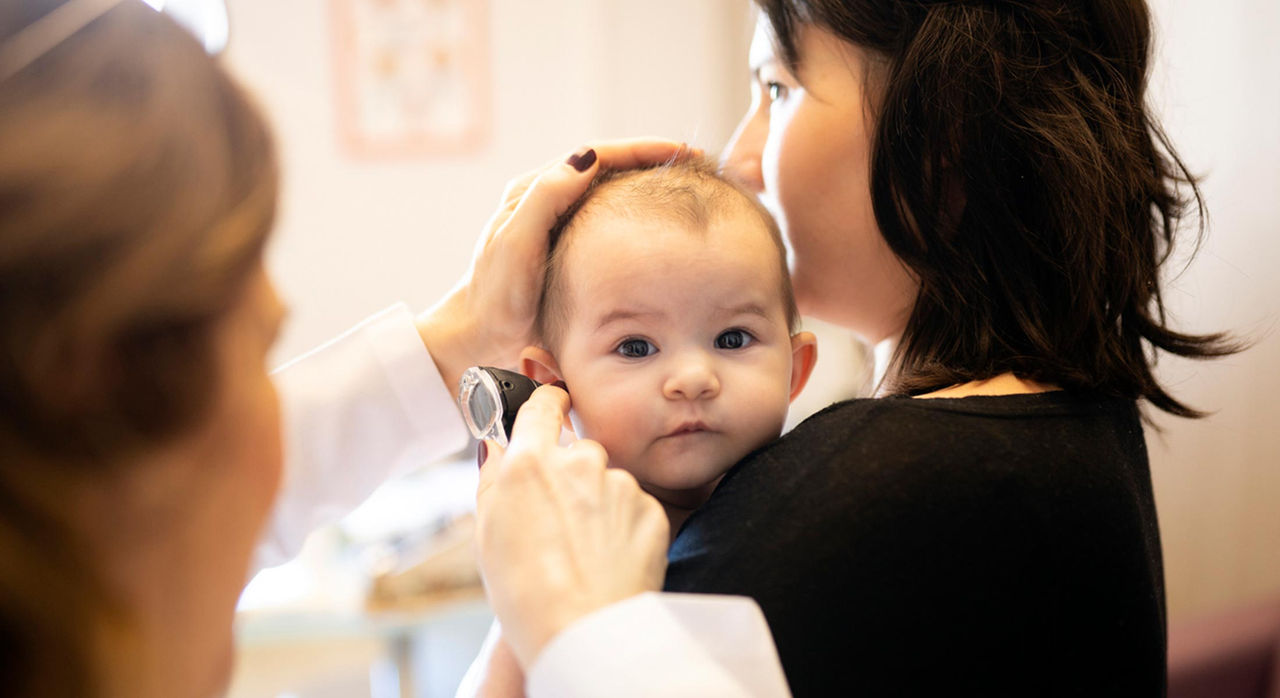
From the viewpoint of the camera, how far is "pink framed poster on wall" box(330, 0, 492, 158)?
138 inches

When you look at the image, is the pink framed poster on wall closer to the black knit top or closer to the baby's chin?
the baby's chin

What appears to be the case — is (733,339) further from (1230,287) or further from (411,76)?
(411,76)

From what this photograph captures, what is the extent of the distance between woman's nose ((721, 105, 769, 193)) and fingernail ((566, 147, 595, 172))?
0.59ft

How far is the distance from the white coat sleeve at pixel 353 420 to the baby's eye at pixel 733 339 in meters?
0.47

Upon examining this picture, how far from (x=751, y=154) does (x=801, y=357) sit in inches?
10.8

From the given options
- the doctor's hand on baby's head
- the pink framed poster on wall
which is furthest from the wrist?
the pink framed poster on wall

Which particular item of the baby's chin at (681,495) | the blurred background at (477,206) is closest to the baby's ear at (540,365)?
the baby's chin at (681,495)

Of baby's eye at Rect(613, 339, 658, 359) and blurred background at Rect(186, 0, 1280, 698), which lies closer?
baby's eye at Rect(613, 339, 658, 359)

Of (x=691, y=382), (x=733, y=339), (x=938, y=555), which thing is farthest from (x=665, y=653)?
(x=733, y=339)

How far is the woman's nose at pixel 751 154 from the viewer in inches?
52.7

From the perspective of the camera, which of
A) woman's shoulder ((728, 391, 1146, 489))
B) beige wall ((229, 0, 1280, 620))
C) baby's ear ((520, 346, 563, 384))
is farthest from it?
beige wall ((229, 0, 1280, 620))

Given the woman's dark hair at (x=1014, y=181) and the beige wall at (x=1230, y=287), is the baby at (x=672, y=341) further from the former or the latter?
the beige wall at (x=1230, y=287)

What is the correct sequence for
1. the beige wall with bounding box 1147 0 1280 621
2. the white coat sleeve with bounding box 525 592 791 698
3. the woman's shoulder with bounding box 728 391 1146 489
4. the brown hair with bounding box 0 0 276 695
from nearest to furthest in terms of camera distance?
the brown hair with bounding box 0 0 276 695 → the white coat sleeve with bounding box 525 592 791 698 → the woman's shoulder with bounding box 728 391 1146 489 → the beige wall with bounding box 1147 0 1280 621

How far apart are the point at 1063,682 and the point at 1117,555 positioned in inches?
4.7
